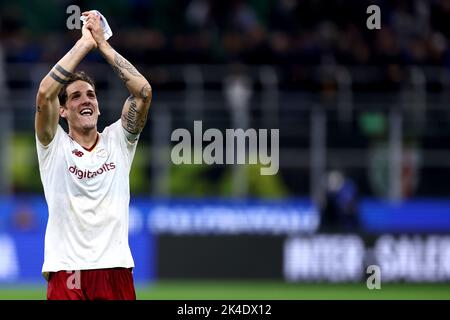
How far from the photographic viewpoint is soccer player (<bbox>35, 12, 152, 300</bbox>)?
26.6 ft

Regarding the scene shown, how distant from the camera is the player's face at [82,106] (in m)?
8.20

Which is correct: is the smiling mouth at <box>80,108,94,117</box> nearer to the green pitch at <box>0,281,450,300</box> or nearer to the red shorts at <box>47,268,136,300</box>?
the red shorts at <box>47,268,136,300</box>

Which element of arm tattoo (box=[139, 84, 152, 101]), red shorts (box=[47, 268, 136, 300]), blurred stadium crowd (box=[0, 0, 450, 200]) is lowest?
red shorts (box=[47, 268, 136, 300])

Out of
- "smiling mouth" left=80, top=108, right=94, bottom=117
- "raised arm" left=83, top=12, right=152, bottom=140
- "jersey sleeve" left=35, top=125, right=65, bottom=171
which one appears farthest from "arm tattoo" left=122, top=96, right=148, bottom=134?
"jersey sleeve" left=35, top=125, right=65, bottom=171

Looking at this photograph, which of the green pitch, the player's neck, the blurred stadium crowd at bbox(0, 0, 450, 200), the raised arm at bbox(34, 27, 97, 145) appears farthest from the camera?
the blurred stadium crowd at bbox(0, 0, 450, 200)

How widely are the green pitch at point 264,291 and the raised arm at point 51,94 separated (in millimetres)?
9339

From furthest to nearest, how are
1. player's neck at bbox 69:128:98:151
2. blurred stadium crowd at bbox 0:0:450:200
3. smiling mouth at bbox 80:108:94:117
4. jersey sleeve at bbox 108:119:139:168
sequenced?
1. blurred stadium crowd at bbox 0:0:450:200
2. jersey sleeve at bbox 108:119:139:168
3. player's neck at bbox 69:128:98:151
4. smiling mouth at bbox 80:108:94:117

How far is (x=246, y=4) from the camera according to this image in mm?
25188

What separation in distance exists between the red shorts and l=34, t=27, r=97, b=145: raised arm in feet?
2.92

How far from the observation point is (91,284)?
8156 millimetres

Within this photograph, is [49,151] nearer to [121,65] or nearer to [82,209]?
[82,209]

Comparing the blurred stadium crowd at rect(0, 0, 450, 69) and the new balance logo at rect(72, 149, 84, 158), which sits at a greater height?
the blurred stadium crowd at rect(0, 0, 450, 69)

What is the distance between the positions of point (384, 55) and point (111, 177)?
15170mm

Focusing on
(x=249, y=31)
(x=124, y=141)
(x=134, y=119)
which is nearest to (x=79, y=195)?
(x=124, y=141)
